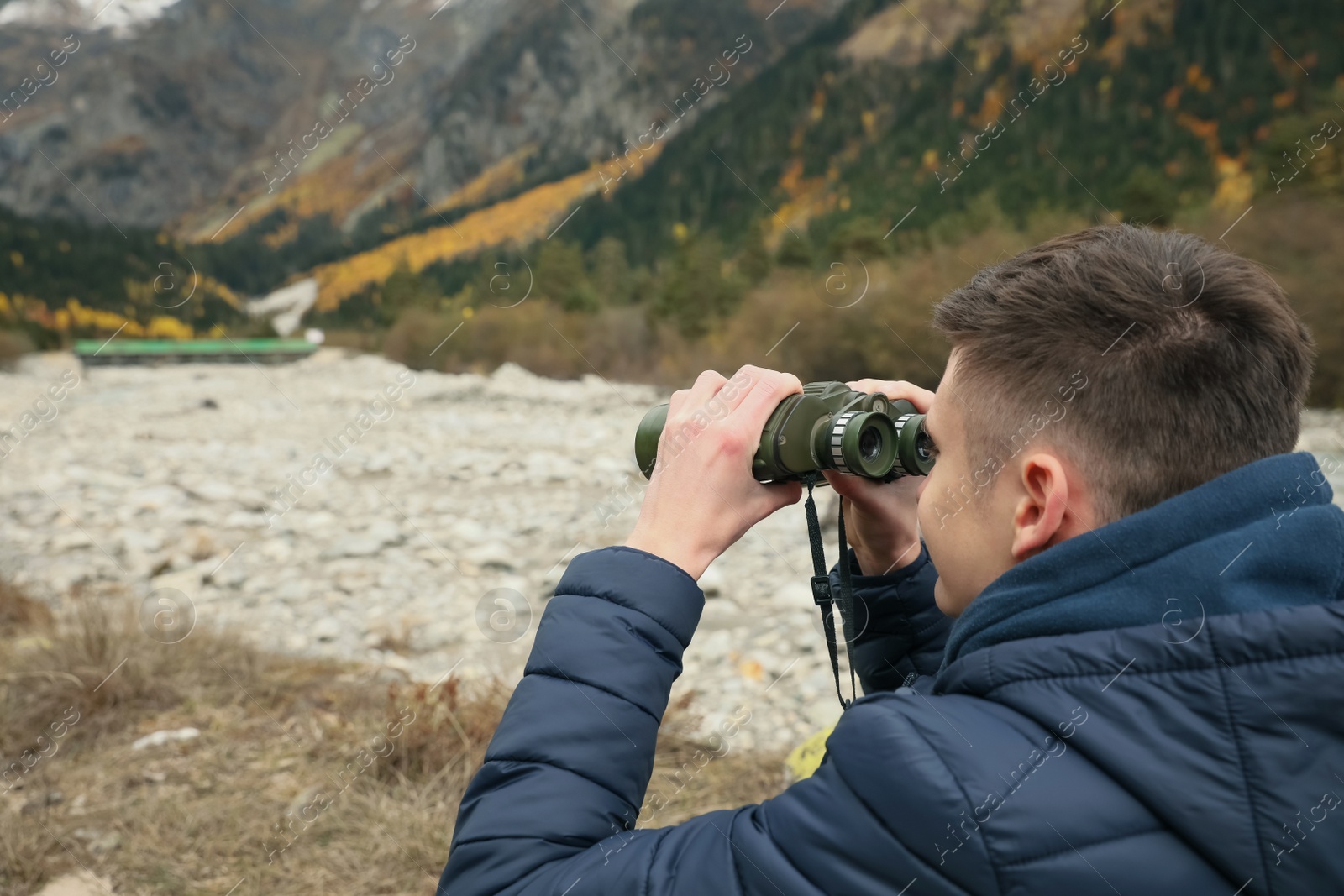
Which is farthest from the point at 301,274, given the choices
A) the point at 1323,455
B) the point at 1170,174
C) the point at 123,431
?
the point at 1323,455

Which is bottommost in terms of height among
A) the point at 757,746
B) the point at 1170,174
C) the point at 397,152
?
the point at 1170,174

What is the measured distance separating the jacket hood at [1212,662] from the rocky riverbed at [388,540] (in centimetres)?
257

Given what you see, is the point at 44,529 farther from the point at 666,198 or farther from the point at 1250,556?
the point at 666,198

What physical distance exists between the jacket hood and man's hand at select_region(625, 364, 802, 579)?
0.36 meters

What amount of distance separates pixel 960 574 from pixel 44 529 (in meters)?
7.42

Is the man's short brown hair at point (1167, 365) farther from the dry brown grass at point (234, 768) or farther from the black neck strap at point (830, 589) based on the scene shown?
the dry brown grass at point (234, 768)

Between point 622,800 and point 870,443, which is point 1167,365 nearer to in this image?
point 870,443

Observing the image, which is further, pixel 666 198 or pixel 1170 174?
pixel 666 198

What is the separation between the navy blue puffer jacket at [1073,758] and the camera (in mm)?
801

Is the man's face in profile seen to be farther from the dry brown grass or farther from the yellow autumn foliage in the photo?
the yellow autumn foliage

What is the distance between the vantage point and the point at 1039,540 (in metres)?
1.02

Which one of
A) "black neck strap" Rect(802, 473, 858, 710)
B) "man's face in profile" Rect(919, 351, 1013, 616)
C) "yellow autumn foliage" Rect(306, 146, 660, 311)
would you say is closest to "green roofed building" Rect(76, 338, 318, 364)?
"yellow autumn foliage" Rect(306, 146, 660, 311)

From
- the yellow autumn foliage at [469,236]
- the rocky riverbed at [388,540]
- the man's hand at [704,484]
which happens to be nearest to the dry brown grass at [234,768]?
the rocky riverbed at [388,540]

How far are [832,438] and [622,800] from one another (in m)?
0.62
